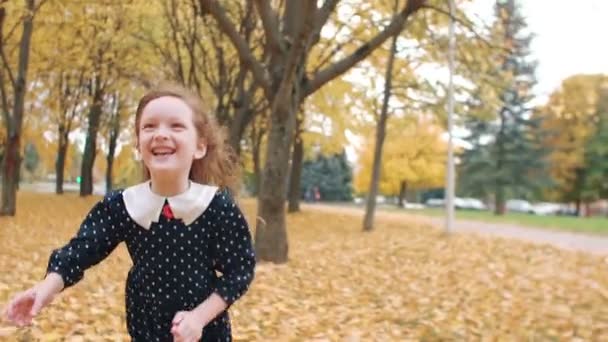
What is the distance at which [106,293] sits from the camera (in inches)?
261

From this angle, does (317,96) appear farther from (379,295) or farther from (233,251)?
(233,251)

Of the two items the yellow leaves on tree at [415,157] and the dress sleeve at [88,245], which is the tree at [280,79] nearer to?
the dress sleeve at [88,245]

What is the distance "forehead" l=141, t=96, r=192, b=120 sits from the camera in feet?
7.38

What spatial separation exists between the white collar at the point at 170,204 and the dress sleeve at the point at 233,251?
0.21 ft

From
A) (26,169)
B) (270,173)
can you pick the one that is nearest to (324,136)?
(270,173)

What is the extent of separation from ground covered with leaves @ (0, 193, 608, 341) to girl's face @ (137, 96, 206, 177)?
2.81 m

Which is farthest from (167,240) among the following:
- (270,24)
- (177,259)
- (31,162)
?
(31,162)

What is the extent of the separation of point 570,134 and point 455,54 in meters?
30.3

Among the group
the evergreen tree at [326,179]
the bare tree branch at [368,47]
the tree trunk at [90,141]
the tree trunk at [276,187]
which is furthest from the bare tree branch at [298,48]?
the evergreen tree at [326,179]

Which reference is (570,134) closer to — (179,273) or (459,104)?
(459,104)

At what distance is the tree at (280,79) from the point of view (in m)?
9.20

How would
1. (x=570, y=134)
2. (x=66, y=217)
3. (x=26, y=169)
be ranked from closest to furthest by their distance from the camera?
1. (x=66, y=217)
2. (x=570, y=134)
3. (x=26, y=169)

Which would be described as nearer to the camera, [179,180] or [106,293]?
[179,180]

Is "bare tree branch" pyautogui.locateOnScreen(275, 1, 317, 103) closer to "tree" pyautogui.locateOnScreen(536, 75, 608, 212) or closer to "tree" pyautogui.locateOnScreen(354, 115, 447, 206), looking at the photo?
"tree" pyautogui.locateOnScreen(354, 115, 447, 206)
